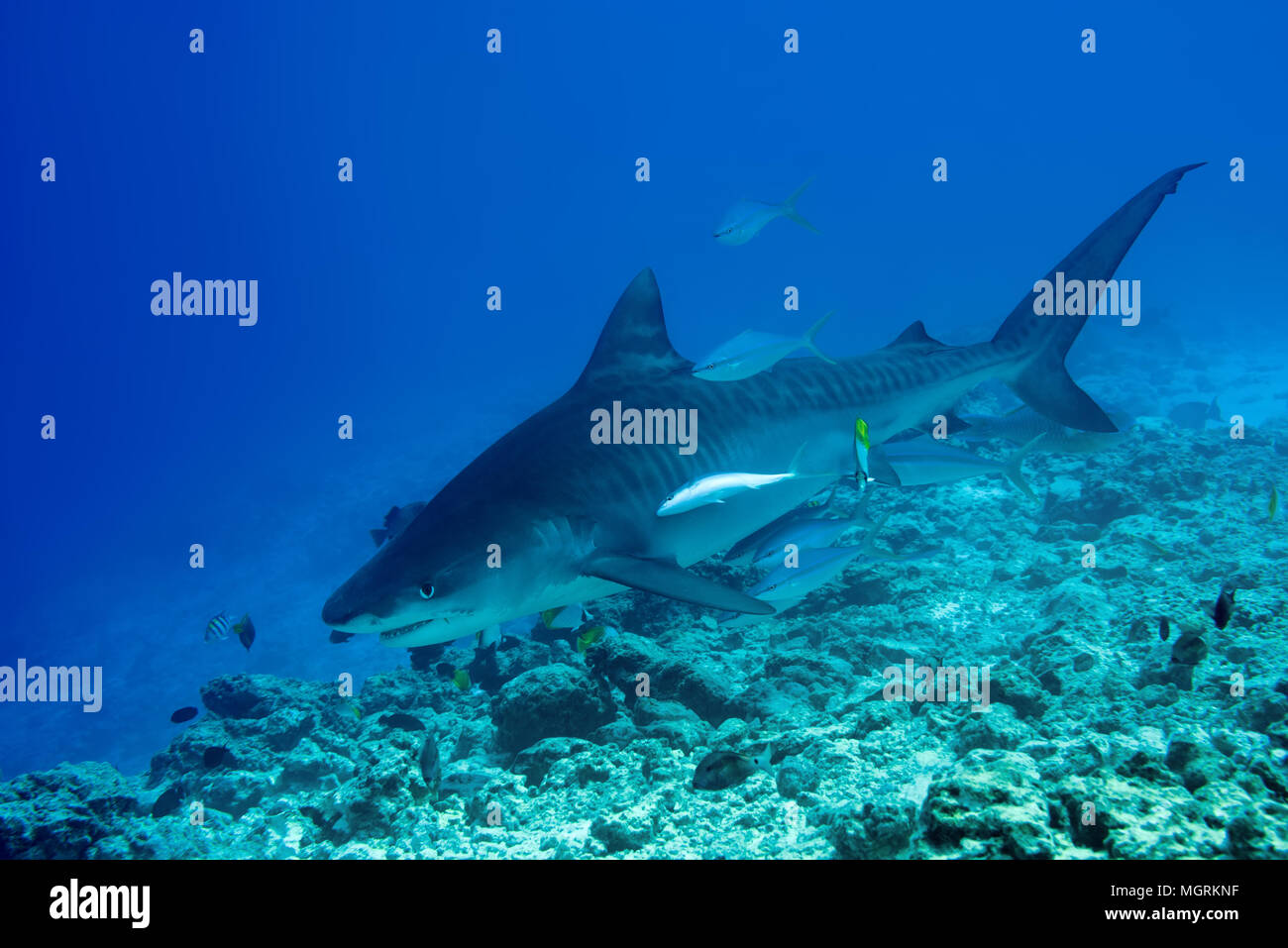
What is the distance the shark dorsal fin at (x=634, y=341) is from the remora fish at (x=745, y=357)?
10.9 inches

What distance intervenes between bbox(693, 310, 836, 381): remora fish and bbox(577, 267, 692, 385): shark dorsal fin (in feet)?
0.90

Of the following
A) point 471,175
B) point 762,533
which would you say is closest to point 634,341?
point 762,533

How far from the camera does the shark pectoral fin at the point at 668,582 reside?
3490mm

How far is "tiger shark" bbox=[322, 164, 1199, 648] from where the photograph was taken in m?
3.36

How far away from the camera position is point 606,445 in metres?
4.32

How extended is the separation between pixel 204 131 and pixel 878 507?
204081mm

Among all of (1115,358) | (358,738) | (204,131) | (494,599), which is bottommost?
(358,738)

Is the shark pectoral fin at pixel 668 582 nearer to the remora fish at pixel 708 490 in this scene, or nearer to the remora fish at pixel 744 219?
the remora fish at pixel 708 490

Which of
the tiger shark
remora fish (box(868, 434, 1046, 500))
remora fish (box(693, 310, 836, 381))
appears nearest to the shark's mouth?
the tiger shark

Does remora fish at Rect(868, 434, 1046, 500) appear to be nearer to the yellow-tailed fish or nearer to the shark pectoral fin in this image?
the yellow-tailed fish

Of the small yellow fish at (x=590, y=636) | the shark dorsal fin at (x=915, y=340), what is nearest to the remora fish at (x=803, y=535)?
the small yellow fish at (x=590, y=636)

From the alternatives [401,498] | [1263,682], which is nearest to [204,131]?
[401,498]
